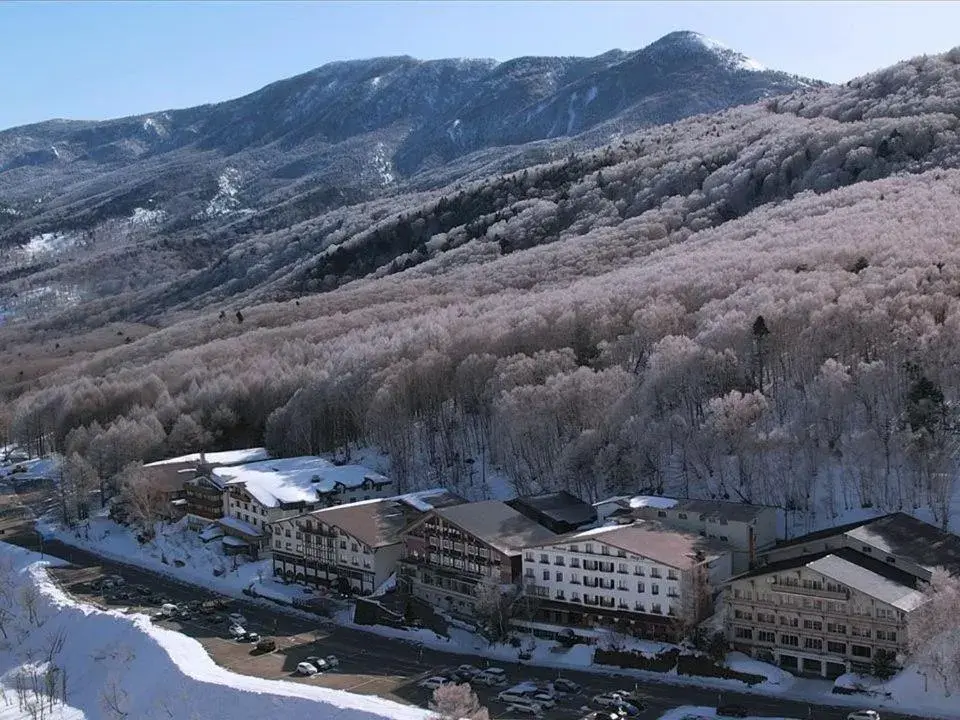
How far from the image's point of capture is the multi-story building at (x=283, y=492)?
257 ft

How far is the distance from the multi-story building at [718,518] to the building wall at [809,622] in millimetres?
5511

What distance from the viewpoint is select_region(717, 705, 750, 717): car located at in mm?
46250

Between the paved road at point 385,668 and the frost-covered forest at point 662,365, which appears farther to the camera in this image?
the frost-covered forest at point 662,365

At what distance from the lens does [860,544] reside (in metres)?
53.8

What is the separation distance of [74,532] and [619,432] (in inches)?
1935

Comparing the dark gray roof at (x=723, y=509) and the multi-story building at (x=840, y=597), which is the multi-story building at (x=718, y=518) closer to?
→ the dark gray roof at (x=723, y=509)

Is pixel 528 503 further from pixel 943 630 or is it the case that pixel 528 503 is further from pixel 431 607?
pixel 943 630

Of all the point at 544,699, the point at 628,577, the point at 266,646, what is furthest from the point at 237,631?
the point at 628,577

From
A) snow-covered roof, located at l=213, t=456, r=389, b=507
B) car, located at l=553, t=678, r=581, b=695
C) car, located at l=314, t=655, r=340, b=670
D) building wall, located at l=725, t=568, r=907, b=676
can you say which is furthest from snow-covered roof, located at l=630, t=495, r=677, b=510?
snow-covered roof, located at l=213, t=456, r=389, b=507

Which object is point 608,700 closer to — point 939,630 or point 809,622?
point 809,622

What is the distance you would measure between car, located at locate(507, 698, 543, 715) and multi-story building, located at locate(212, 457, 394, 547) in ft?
105

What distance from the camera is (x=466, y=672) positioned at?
53.2 meters

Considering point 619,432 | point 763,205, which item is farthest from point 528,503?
point 763,205

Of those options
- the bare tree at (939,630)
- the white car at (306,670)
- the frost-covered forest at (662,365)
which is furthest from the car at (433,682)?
the frost-covered forest at (662,365)
